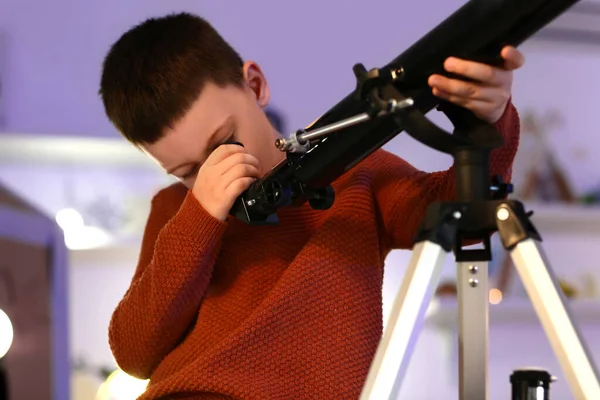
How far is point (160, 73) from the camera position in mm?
940

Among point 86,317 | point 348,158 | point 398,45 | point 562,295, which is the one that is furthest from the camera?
point 398,45

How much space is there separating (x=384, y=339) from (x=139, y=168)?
2.10 meters

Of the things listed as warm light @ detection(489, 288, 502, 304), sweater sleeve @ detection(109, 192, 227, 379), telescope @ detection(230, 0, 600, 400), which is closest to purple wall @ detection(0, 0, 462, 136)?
warm light @ detection(489, 288, 502, 304)

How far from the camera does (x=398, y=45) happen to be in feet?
8.89

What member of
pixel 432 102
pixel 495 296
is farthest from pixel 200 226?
pixel 495 296

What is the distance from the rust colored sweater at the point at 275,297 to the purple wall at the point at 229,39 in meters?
1.59

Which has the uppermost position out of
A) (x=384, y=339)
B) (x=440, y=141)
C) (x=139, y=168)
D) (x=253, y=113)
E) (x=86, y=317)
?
(x=139, y=168)

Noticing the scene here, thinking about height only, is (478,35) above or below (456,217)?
above

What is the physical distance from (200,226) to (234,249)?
13cm

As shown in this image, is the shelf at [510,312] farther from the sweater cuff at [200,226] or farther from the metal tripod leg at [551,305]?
the metal tripod leg at [551,305]

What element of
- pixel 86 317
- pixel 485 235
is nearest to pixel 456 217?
pixel 485 235

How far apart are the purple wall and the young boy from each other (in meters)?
1.51

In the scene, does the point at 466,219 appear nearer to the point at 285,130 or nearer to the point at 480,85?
the point at 480,85

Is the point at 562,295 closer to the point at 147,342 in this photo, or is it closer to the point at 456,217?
the point at 456,217
